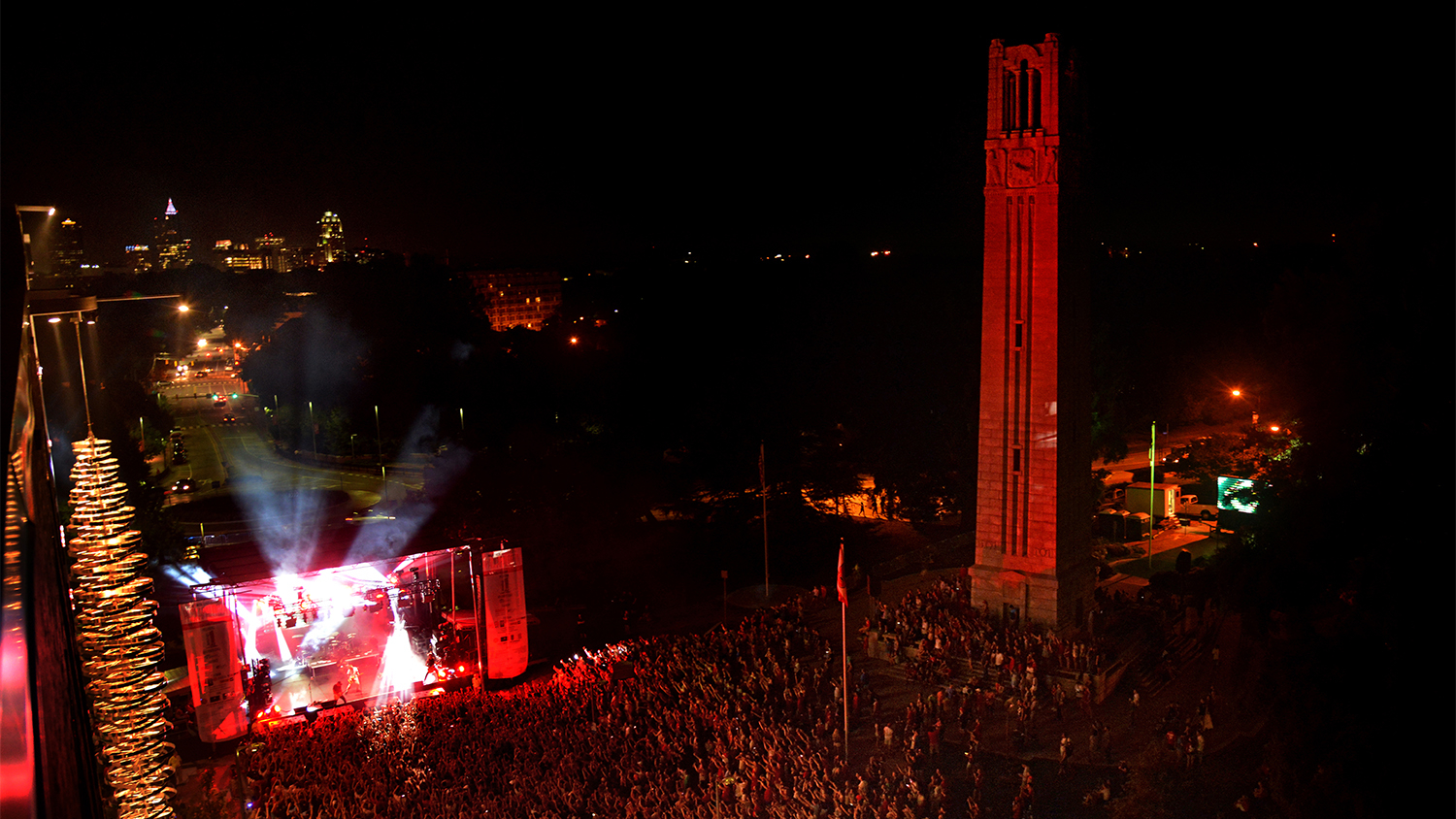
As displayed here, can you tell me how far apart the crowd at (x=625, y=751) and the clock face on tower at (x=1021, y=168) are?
935 centimetres

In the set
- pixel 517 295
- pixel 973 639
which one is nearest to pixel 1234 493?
pixel 973 639

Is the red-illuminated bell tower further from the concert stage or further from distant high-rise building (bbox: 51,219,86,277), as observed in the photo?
distant high-rise building (bbox: 51,219,86,277)

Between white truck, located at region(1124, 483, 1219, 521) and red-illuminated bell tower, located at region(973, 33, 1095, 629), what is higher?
red-illuminated bell tower, located at region(973, 33, 1095, 629)

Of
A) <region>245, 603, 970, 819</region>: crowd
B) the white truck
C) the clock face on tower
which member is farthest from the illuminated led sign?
<region>245, 603, 970, 819</region>: crowd

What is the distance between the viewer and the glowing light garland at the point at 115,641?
777 centimetres

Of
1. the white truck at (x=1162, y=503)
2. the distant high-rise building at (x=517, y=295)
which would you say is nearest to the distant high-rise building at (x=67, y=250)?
the white truck at (x=1162, y=503)

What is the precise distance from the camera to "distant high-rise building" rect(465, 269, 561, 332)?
109 meters

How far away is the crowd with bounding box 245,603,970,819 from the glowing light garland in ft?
17.3

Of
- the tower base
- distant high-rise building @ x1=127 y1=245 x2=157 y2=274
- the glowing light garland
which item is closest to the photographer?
the glowing light garland

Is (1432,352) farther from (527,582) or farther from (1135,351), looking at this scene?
(1135,351)

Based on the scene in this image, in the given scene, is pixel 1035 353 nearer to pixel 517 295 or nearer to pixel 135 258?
pixel 135 258

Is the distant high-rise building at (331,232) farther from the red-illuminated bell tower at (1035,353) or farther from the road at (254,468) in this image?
the red-illuminated bell tower at (1035,353)

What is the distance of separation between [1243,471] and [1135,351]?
59.3 ft

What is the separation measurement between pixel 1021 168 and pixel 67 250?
15.2 meters
